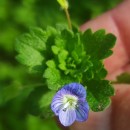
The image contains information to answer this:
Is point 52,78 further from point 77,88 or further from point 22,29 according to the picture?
point 22,29

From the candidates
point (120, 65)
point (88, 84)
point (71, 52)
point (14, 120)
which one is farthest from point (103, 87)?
point (14, 120)

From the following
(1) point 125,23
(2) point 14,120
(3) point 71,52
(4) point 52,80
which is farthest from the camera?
(2) point 14,120

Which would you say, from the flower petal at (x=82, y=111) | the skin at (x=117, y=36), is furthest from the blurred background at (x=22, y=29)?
the flower petal at (x=82, y=111)

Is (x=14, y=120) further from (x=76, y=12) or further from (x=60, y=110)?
(x=60, y=110)

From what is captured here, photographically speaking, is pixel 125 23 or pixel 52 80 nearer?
pixel 52 80

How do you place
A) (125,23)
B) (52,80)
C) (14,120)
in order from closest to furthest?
(52,80), (125,23), (14,120)

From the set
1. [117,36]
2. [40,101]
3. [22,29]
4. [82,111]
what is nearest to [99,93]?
[82,111]

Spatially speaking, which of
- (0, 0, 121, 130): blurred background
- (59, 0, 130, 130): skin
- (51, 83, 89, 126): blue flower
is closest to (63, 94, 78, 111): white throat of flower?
(51, 83, 89, 126): blue flower
